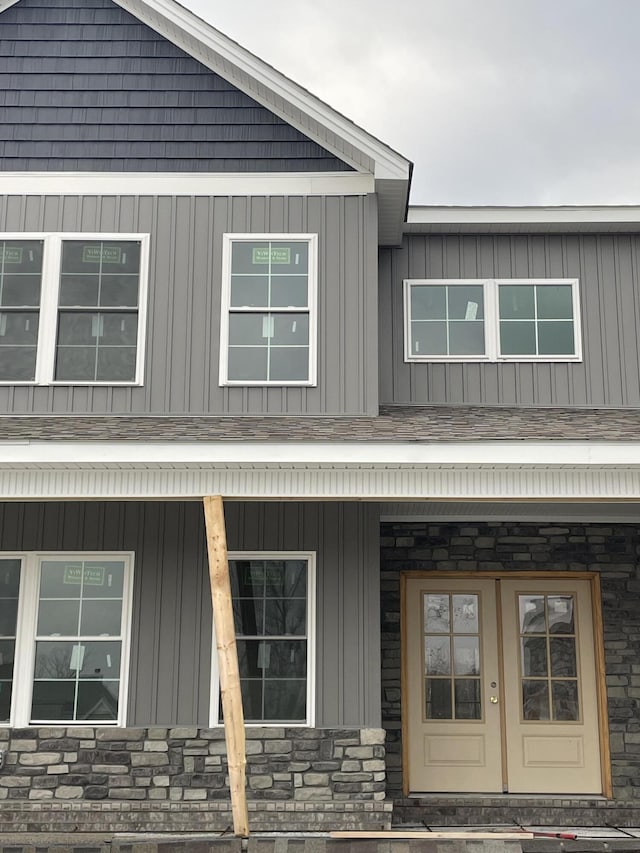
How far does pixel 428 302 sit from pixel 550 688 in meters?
3.96

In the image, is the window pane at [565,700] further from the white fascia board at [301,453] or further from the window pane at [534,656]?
the white fascia board at [301,453]

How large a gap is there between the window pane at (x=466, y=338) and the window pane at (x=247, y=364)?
2105mm

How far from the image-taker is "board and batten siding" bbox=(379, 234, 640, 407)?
9867mm

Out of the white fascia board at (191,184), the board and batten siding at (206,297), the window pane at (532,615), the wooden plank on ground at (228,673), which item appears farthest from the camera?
the window pane at (532,615)

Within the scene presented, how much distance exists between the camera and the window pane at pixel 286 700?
8094 millimetres

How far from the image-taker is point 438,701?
31.2 ft

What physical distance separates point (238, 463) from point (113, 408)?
2.46 metres

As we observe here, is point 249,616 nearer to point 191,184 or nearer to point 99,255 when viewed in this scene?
point 99,255

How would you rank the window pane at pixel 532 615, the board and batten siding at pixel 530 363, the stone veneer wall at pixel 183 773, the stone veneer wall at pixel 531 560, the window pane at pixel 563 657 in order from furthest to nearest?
the board and batten siding at pixel 530 363
the window pane at pixel 532 615
the window pane at pixel 563 657
the stone veneer wall at pixel 531 560
the stone veneer wall at pixel 183 773

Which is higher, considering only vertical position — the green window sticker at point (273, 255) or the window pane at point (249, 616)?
the green window sticker at point (273, 255)

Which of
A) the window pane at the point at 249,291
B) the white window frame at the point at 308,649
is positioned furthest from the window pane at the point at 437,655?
the window pane at the point at 249,291

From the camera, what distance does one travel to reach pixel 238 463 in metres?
6.85

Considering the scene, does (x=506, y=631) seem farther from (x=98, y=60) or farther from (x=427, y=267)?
(x=98, y=60)

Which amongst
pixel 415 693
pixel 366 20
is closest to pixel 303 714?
pixel 415 693
